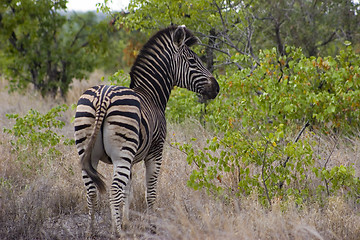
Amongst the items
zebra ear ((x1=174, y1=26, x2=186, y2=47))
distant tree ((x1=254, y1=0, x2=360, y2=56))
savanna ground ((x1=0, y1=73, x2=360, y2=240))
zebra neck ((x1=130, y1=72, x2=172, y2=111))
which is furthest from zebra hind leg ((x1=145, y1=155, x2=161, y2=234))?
distant tree ((x1=254, y1=0, x2=360, y2=56))

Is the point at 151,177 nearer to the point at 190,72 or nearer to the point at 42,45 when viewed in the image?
the point at 190,72

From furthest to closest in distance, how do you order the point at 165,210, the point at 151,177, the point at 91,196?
the point at 165,210 < the point at 151,177 < the point at 91,196

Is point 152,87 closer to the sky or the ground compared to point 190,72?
closer to the ground

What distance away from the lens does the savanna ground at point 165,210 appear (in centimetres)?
382

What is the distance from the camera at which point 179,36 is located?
5102 millimetres

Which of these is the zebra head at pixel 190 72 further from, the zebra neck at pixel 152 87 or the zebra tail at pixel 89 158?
the zebra tail at pixel 89 158

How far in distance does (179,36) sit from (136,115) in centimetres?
146

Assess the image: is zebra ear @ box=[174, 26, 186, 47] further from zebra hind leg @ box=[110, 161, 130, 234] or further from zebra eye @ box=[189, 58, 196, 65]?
zebra hind leg @ box=[110, 161, 130, 234]

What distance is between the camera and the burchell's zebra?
158 inches

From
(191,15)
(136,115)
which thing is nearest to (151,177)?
(136,115)

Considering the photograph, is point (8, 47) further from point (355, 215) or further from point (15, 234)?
point (355, 215)

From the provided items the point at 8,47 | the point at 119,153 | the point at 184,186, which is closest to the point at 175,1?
the point at 184,186

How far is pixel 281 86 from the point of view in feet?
19.4

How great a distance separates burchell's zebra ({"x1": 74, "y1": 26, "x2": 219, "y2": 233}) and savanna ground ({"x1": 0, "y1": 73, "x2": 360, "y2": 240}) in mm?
312
